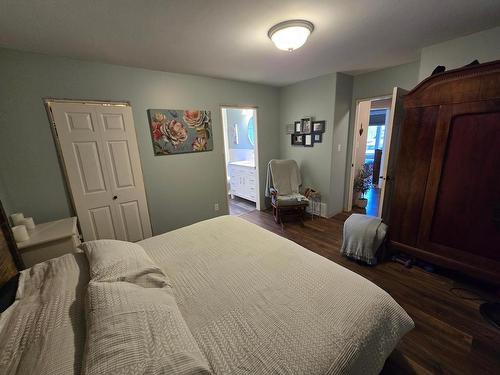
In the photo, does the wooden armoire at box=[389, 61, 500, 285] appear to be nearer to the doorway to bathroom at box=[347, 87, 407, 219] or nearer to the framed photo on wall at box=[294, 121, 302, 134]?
the doorway to bathroom at box=[347, 87, 407, 219]

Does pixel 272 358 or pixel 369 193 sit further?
pixel 369 193

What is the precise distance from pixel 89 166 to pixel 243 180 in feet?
9.29

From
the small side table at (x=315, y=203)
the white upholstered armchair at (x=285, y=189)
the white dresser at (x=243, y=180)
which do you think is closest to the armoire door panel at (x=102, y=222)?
the white upholstered armchair at (x=285, y=189)

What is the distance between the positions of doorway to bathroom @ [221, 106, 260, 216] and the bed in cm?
295

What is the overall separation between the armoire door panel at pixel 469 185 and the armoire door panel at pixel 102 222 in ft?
11.5

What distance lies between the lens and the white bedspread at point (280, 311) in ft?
2.59

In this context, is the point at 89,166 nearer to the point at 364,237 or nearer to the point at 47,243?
the point at 47,243

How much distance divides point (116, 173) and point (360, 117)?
160 inches

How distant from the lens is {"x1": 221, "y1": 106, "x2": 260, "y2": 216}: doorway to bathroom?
432 cm

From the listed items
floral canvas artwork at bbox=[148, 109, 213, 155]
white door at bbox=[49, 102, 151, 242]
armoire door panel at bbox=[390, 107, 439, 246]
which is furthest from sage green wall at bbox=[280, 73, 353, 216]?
white door at bbox=[49, 102, 151, 242]

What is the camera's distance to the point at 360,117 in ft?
12.4

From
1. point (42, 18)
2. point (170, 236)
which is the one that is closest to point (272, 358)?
point (170, 236)

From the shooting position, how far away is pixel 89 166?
7.71 ft

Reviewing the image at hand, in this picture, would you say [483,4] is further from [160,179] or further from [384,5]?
[160,179]
